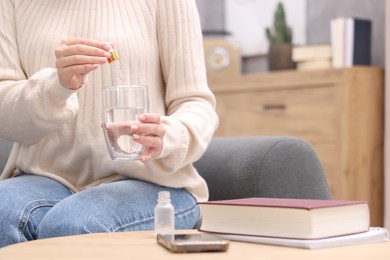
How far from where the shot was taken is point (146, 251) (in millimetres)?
968

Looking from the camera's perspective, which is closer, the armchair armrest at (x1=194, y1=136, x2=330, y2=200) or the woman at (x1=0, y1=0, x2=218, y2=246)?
the woman at (x1=0, y1=0, x2=218, y2=246)

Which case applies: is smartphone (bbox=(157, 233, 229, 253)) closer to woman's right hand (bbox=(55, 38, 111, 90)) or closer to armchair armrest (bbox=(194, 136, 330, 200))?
woman's right hand (bbox=(55, 38, 111, 90))

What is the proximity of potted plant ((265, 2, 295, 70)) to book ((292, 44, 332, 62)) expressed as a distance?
0.41 ft

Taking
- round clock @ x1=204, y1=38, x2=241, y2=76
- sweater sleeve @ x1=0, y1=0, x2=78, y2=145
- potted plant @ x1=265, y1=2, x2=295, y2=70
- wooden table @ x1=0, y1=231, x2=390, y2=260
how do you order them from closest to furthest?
wooden table @ x1=0, y1=231, x2=390, y2=260 < sweater sleeve @ x1=0, y1=0, x2=78, y2=145 < potted plant @ x1=265, y1=2, x2=295, y2=70 < round clock @ x1=204, y1=38, x2=241, y2=76

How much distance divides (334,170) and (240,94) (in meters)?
0.66

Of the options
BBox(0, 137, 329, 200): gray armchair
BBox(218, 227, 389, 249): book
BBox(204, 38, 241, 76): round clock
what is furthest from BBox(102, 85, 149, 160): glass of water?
BBox(204, 38, 241, 76): round clock

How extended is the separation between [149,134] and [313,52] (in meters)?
2.34

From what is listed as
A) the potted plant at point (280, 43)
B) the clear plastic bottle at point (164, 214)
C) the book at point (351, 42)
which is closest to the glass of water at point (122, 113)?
the clear plastic bottle at point (164, 214)

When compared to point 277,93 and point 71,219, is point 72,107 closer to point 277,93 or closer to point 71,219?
point 71,219

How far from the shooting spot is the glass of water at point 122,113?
44.8 inches

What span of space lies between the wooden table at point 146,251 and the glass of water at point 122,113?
18cm

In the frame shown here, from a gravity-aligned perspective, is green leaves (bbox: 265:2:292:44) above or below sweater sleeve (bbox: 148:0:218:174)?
above

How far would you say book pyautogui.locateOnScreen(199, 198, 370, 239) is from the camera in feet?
3.19

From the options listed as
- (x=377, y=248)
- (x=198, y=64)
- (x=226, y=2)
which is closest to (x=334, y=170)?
(x=226, y=2)
